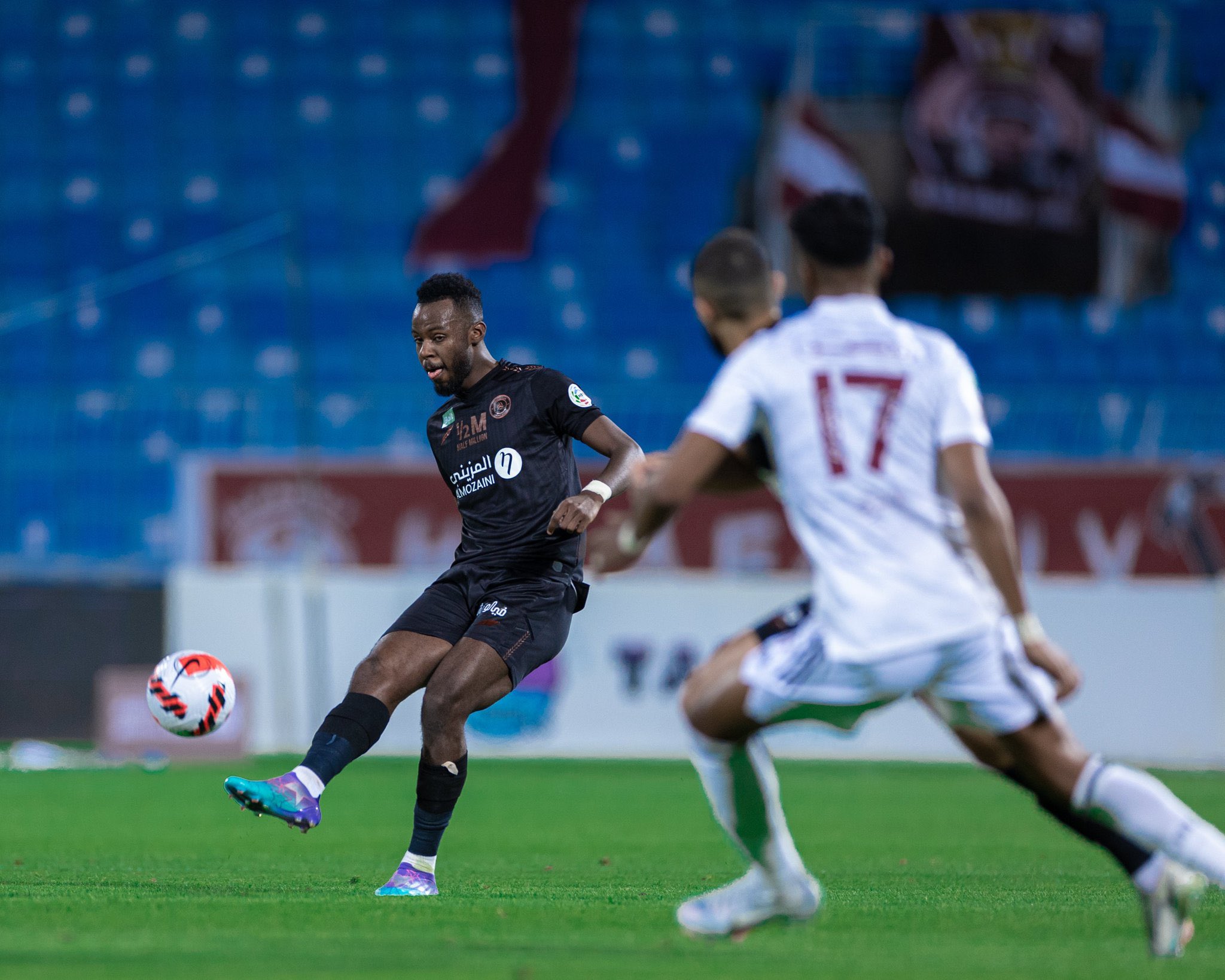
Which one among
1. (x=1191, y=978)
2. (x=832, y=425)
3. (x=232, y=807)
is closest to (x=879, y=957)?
(x=1191, y=978)

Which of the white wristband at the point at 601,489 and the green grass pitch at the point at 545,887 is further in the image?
the white wristband at the point at 601,489

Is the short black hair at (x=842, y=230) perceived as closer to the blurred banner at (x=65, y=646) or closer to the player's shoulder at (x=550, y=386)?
the player's shoulder at (x=550, y=386)

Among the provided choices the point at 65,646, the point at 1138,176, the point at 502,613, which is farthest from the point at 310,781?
the point at 1138,176

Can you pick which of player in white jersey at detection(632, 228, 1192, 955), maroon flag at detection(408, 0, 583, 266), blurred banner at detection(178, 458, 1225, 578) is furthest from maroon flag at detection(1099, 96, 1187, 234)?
player in white jersey at detection(632, 228, 1192, 955)

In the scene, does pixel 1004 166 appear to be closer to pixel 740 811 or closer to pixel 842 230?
pixel 842 230

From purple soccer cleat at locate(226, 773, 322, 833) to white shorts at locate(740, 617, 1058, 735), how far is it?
1.78 metres

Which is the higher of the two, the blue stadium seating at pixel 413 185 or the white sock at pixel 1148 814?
the blue stadium seating at pixel 413 185

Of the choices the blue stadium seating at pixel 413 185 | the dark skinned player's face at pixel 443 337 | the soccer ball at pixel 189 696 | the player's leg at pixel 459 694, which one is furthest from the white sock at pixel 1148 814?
the blue stadium seating at pixel 413 185

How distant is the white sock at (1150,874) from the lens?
4.43 metres

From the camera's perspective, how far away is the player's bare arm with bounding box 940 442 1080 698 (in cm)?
411

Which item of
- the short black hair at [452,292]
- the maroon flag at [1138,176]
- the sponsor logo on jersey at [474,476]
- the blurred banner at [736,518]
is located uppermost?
the maroon flag at [1138,176]

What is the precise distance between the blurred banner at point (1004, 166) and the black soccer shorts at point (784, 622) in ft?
46.0

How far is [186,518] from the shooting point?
591 inches

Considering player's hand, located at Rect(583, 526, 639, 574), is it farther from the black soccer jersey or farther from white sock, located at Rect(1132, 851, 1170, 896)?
the black soccer jersey
